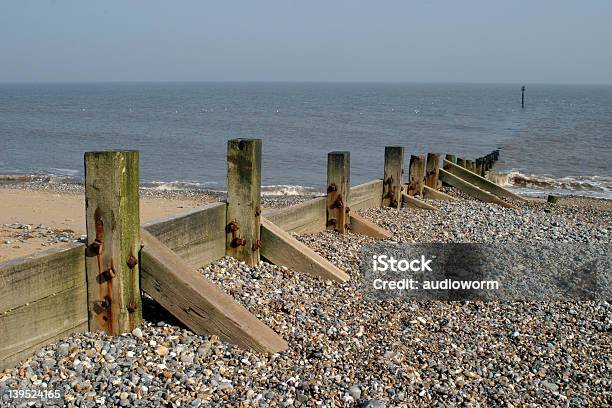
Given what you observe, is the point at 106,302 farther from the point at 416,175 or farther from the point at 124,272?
the point at 416,175

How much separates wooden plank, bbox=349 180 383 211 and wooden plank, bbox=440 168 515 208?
3.84m

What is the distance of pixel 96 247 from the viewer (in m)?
4.50

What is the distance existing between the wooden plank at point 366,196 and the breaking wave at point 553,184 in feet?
36.8

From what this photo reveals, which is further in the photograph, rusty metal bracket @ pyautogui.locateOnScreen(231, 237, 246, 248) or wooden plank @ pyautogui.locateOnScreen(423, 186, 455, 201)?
wooden plank @ pyautogui.locateOnScreen(423, 186, 455, 201)

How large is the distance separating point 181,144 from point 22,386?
3100 centimetres

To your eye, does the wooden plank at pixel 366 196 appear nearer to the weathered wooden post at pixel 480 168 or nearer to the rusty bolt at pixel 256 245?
the rusty bolt at pixel 256 245

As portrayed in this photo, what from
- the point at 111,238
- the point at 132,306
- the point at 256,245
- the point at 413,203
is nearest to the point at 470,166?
the point at 413,203

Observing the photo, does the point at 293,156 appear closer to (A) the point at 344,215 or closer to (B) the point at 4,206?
(B) the point at 4,206

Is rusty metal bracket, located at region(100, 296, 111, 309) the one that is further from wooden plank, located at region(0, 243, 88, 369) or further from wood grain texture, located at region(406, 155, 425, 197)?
wood grain texture, located at region(406, 155, 425, 197)

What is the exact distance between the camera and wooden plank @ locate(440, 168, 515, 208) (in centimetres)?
1425

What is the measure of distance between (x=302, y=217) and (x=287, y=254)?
1.51 metres

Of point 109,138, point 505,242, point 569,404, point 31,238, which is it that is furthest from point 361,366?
point 109,138

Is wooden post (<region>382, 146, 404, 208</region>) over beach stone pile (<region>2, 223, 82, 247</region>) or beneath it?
over

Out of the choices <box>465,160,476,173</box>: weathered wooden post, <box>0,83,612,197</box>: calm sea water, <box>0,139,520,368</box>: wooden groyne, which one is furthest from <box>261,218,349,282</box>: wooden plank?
<box>0,83,612,197</box>: calm sea water
